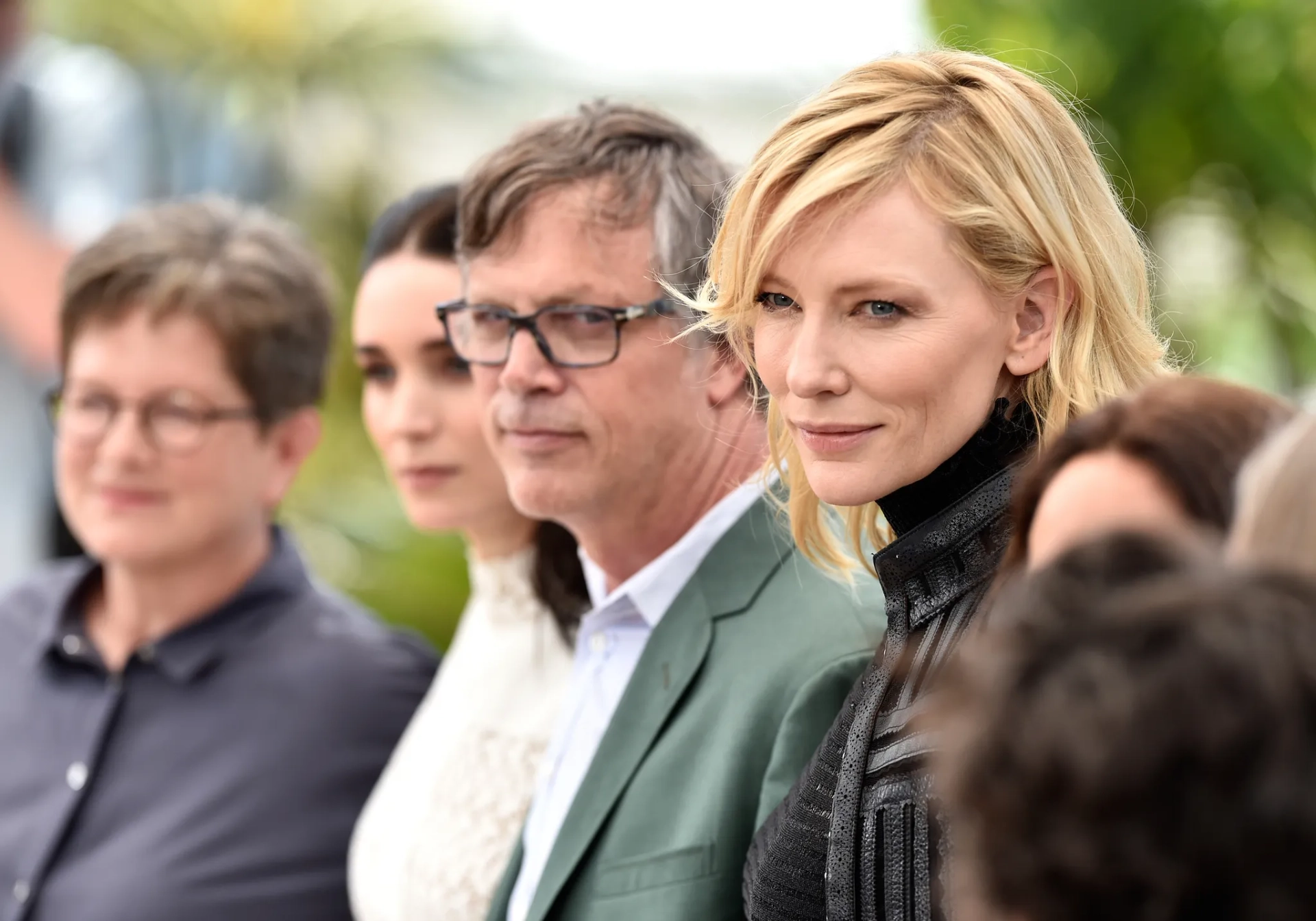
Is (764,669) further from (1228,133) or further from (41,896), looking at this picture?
(1228,133)

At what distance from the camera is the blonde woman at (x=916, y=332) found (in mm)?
1606

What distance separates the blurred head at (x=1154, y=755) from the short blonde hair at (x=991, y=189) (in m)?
0.73

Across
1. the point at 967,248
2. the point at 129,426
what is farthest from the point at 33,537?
the point at 967,248

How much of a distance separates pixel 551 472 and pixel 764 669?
1.52 ft

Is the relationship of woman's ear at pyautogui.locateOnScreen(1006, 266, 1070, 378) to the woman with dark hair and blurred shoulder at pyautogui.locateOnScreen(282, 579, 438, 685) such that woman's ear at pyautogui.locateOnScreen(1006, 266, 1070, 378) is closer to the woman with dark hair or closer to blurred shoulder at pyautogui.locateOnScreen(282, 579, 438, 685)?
the woman with dark hair

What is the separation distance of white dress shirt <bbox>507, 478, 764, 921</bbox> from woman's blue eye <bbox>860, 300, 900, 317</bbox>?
59 cm

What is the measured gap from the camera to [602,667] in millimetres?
2410

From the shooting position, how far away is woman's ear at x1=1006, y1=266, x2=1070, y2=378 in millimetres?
1647

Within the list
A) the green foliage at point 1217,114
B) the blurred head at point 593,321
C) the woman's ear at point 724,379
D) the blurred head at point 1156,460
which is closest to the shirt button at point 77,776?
the blurred head at point 593,321

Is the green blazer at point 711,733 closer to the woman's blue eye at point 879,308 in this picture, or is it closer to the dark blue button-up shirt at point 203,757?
the woman's blue eye at point 879,308

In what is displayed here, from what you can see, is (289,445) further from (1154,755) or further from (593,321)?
(1154,755)

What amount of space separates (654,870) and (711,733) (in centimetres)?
19

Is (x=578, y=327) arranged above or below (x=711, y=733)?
above

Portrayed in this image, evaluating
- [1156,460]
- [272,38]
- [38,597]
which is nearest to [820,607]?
[1156,460]
